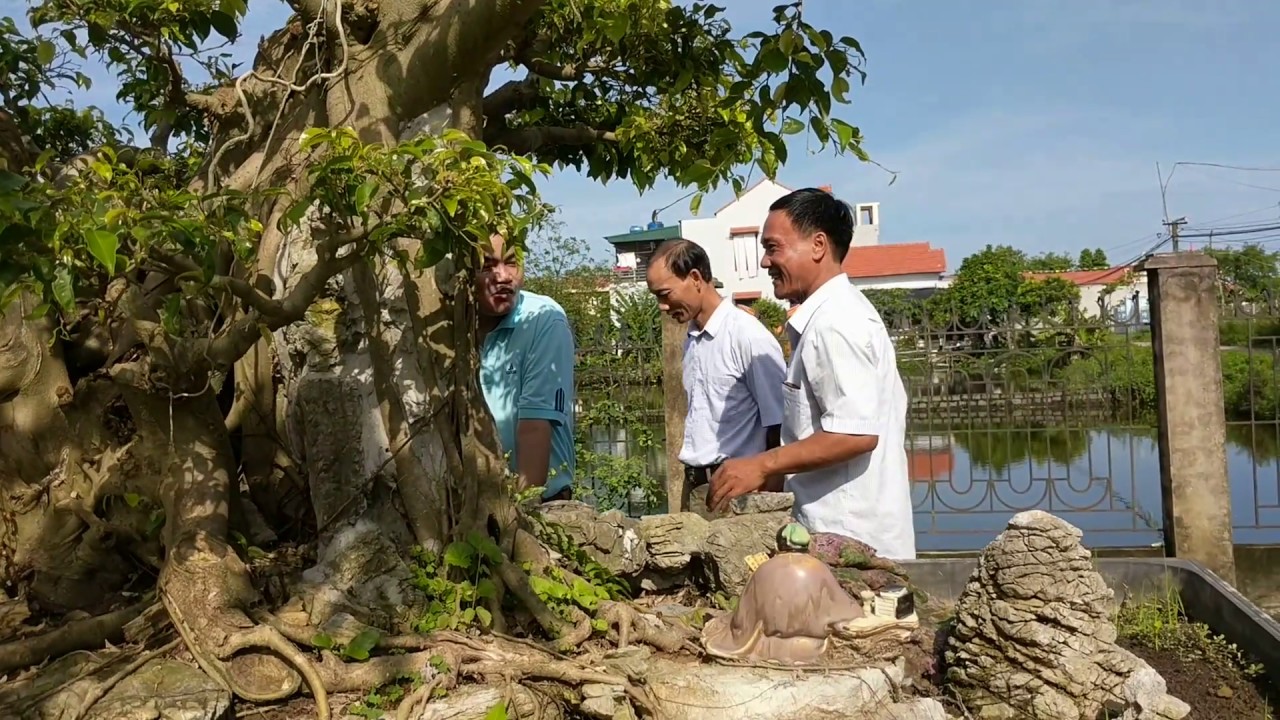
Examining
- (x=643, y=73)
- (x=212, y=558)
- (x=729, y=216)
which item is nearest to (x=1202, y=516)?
(x=643, y=73)

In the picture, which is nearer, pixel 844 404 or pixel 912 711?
pixel 912 711

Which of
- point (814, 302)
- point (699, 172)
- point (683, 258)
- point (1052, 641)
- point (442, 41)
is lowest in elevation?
point (1052, 641)

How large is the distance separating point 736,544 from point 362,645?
4.29 ft

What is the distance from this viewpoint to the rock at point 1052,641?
122 inches

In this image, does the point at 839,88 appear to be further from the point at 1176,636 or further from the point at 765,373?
the point at 1176,636

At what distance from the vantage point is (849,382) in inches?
102

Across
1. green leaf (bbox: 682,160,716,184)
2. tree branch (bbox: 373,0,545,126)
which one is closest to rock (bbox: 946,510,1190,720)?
green leaf (bbox: 682,160,716,184)

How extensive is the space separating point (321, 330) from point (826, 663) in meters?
1.79

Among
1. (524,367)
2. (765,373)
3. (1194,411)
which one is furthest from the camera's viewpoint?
(1194,411)

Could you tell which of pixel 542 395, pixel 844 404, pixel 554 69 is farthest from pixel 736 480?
pixel 554 69

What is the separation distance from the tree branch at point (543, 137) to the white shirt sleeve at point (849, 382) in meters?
1.99

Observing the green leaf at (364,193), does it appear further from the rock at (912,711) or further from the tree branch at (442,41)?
the rock at (912,711)

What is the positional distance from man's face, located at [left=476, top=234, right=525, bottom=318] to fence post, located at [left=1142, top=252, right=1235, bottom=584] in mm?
4452

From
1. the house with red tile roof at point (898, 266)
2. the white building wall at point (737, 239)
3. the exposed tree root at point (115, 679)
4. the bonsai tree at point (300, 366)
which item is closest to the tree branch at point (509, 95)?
the bonsai tree at point (300, 366)
